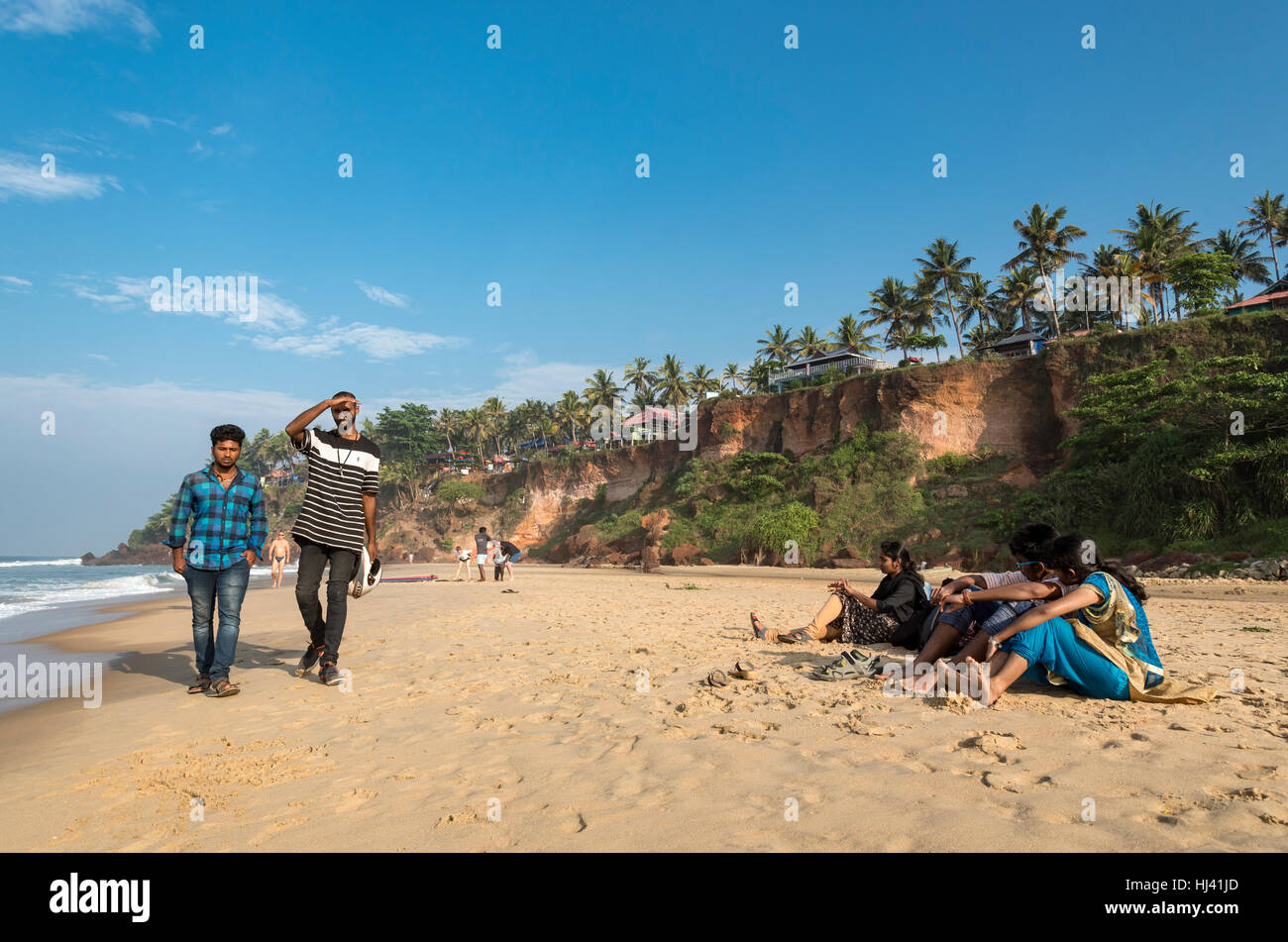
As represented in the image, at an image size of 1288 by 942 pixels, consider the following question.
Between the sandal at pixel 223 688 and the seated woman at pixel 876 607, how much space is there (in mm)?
4498

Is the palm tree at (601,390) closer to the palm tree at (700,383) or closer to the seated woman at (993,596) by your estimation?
the palm tree at (700,383)

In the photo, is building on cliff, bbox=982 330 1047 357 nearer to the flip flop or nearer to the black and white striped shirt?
the flip flop

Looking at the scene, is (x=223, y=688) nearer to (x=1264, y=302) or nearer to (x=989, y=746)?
(x=989, y=746)

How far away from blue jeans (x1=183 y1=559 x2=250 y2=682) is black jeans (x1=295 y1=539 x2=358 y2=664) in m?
0.42

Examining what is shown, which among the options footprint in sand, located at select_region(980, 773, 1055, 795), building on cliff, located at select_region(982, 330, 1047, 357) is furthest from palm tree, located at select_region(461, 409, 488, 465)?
footprint in sand, located at select_region(980, 773, 1055, 795)

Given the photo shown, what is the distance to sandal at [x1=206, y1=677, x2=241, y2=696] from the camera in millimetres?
4750

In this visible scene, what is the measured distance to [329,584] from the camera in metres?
5.10

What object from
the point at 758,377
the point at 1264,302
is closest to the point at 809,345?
the point at 758,377

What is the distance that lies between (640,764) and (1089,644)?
8.47 feet
